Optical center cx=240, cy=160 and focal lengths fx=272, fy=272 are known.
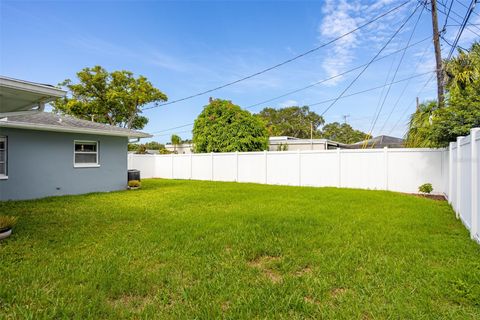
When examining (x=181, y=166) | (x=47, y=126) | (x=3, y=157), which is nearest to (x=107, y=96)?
(x=181, y=166)

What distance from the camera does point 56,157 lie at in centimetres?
1022

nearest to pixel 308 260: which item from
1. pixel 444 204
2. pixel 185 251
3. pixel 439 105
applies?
pixel 185 251

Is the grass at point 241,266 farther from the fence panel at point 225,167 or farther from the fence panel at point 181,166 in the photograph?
the fence panel at point 181,166

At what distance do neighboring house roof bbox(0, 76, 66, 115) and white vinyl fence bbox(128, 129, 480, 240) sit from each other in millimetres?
7803

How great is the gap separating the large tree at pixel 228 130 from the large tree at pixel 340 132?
38166 mm

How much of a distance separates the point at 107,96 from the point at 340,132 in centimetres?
4437

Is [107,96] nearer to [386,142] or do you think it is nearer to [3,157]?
[3,157]

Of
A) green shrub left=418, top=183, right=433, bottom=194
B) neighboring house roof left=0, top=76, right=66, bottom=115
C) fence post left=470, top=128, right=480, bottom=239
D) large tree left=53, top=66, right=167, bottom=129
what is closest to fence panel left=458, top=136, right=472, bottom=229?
fence post left=470, top=128, right=480, bottom=239

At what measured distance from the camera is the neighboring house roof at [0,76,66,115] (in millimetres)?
4707

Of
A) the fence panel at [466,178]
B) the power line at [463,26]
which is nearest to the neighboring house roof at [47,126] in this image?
the fence panel at [466,178]

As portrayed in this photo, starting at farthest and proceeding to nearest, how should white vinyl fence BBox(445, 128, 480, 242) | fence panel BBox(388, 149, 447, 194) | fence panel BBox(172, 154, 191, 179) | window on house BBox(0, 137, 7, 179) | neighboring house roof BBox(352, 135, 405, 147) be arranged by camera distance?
neighboring house roof BBox(352, 135, 405, 147) → fence panel BBox(172, 154, 191, 179) → fence panel BBox(388, 149, 447, 194) → window on house BBox(0, 137, 7, 179) → white vinyl fence BBox(445, 128, 480, 242)

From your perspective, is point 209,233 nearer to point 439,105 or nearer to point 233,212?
point 233,212

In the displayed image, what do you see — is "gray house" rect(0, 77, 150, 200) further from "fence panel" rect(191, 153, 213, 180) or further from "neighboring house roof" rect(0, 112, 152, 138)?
"fence panel" rect(191, 153, 213, 180)

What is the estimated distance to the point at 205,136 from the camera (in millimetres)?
19766
